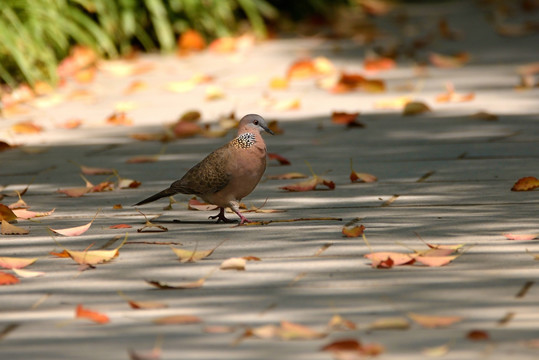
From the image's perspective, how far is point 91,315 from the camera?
9.91 feet

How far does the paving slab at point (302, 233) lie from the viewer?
2852 millimetres

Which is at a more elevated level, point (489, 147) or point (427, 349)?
point (427, 349)

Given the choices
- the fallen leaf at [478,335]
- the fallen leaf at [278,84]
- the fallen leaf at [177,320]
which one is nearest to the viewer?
the fallen leaf at [478,335]

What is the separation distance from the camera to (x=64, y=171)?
5.80 metres

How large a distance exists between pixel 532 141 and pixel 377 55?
429 centimetres

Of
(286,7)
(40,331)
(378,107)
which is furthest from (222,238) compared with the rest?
(286,7)

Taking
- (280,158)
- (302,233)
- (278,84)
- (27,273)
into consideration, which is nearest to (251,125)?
(302,233)

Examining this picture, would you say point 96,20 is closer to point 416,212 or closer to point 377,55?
point 377,55

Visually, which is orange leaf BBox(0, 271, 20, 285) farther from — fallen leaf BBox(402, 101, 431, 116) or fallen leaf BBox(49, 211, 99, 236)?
fallen leaf BBox(402, 101, 431, 116)

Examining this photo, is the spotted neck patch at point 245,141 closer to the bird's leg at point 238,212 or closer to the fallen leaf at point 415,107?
the bird's leg at point 238,212

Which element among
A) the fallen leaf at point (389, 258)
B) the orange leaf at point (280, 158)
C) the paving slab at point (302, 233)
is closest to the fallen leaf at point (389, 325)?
the paving slab at point (302, 233)

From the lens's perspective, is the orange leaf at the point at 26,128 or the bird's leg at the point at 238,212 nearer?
the bird's leg at the point at 238,212

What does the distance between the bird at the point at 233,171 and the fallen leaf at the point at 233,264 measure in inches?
26.9

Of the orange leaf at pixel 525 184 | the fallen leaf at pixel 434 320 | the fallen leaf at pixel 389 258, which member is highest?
the fallen leaf at pixel 434 320
